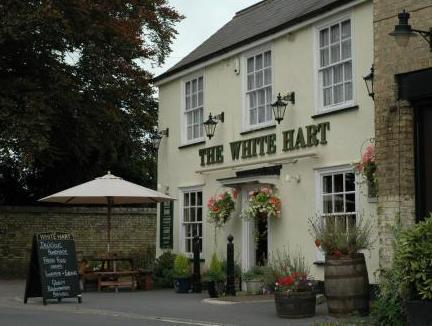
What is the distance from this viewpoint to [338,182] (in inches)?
601

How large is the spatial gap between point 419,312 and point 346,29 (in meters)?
7.24

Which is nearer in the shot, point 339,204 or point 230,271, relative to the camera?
point 339,204

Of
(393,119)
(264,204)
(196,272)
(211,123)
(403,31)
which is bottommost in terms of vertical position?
(196,272)

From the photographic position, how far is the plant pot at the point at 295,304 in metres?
11.9

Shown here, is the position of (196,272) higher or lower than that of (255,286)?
higher

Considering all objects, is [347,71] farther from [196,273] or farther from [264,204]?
[196,273]

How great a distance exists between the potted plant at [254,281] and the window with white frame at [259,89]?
3.47 meters

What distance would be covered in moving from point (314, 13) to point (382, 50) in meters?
4.30

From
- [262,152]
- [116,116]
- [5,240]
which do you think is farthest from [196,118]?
[5,240]

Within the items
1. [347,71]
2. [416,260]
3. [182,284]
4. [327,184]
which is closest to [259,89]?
[347,71]

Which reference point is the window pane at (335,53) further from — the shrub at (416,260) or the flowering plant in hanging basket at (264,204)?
the shrub at (416,260)

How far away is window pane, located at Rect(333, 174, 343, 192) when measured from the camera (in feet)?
49.8

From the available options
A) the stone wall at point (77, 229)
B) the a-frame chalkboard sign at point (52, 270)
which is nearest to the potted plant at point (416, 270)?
the a-frame chalkboard sign at point (52, 270)

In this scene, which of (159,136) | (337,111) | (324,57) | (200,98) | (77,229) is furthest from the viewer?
(77,229)
